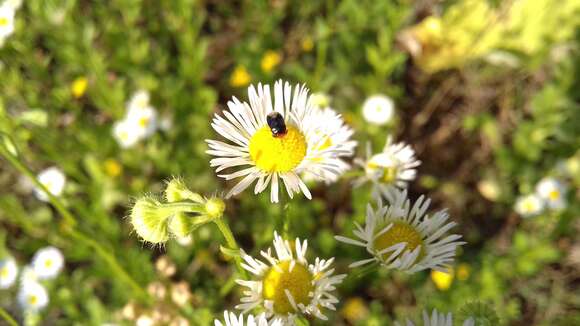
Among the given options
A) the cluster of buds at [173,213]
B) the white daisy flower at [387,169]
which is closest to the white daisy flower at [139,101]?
the white daisy flower at [387,169]

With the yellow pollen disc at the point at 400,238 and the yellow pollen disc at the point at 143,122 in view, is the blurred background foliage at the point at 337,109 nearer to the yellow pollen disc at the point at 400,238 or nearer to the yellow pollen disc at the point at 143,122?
the yellow pollen disc at the point at 143,122

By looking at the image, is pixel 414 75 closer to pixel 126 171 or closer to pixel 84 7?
pixel 126 171

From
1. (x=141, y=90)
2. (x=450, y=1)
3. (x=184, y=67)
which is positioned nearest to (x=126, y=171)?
(x=141, y=90)

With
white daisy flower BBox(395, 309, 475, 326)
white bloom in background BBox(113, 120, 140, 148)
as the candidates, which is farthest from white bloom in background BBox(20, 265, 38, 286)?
white daisy flower BBox(395, 309, 475, 326)

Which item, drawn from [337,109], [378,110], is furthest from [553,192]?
[337,109]

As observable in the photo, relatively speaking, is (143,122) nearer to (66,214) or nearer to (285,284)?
(66,214)

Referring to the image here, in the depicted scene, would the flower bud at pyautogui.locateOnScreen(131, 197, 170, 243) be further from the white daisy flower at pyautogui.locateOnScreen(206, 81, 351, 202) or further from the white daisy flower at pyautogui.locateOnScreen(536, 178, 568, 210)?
the white daisy flower at pyautogui.locateOnScreen(536, 178, 568, 210)

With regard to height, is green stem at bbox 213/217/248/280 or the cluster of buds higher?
the cluster of buds
